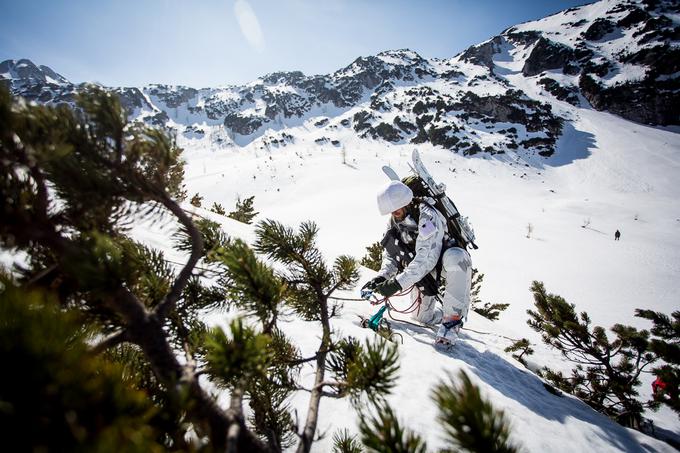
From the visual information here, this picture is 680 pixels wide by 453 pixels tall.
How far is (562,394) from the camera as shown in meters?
3.19

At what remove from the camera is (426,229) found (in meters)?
3.43

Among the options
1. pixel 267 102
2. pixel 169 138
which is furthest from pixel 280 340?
pixel 267 102

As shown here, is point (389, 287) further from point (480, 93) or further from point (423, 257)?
point (480, 93)

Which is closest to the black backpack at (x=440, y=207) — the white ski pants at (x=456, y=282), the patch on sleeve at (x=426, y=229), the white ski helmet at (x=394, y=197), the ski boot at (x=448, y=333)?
the white ski pants at (x=456, y=282)

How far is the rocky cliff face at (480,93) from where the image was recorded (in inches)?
2515

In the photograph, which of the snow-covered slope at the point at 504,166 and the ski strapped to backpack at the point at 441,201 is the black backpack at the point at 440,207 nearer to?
the ski strapped to backpack at the point at 441,201

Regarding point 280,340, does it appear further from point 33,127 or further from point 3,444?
point 33,127

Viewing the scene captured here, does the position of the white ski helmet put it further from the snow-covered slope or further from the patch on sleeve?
the snow-covered slope

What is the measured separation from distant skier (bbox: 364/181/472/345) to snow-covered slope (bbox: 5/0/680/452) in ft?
1.60

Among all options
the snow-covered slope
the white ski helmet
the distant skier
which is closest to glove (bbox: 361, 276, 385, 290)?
the distant skier

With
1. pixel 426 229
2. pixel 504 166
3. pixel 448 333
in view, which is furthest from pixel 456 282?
pixel 504 166

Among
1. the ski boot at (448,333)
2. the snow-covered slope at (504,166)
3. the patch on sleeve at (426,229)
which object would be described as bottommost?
the ski boot at (448,333)

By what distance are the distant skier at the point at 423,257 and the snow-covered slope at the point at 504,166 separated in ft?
1.60

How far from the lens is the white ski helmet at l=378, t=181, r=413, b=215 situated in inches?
125
